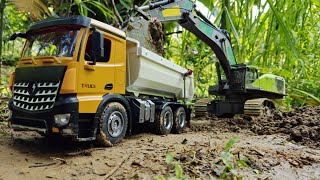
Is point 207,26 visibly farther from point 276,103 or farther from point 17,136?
point 17,136

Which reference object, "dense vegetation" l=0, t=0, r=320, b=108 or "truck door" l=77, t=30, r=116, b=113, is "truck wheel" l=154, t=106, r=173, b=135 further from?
"dense vegetation" l=0, t=0, r=320, b=108

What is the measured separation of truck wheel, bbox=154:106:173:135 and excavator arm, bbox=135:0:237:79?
1.65 metres

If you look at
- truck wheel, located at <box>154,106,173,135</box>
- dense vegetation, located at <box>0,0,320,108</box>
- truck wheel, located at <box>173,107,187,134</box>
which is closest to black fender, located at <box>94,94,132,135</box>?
truck wheel, located at <box>154,106,173,135</box>

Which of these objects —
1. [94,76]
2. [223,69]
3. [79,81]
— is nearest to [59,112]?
[79,81]

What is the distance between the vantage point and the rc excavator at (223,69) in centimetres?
584

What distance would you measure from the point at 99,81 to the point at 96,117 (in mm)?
491

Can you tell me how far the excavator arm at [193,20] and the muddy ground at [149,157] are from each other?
2.16m

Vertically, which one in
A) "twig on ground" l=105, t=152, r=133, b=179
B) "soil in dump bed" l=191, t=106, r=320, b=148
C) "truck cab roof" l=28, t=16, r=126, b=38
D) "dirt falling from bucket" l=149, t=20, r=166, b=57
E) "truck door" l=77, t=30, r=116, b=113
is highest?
"dirt falling from bucket" l=149, t=20, r=166, b=57

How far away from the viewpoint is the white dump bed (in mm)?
4977

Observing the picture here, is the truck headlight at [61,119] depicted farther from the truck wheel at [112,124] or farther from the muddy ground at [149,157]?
the truck wheel at [112,124]

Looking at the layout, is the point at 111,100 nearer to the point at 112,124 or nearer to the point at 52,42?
the point at 112,124

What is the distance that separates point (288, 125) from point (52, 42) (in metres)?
4.05

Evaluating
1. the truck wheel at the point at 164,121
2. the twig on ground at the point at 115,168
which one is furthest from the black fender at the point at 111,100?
the truck wheel at the point at 164,121

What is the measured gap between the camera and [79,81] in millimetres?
4051
